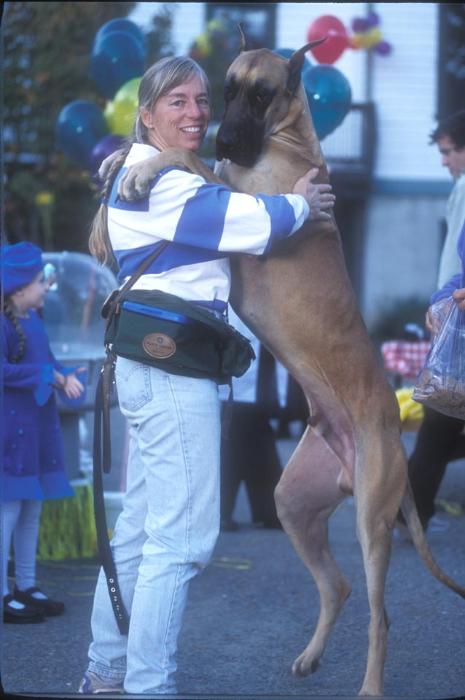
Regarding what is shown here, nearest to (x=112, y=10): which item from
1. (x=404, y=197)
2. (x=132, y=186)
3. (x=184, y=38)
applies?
(x=184, y=38)

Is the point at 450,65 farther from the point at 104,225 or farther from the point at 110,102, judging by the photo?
the point at 104,225

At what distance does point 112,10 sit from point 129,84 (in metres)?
8.41

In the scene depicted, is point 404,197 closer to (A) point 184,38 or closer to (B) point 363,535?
(A) point 184,38

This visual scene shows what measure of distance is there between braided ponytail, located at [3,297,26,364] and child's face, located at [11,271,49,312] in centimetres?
4

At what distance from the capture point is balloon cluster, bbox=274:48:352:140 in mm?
6277

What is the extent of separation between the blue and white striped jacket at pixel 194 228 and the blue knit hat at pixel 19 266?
5.47 feet

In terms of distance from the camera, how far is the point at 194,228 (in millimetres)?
3465

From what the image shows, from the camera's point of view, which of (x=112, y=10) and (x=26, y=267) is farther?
(x=112, y=10)

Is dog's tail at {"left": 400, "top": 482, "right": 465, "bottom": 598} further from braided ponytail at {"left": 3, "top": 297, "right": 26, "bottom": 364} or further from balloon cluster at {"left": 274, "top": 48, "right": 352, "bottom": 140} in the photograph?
balloon cluster at {"left": 274, "top": 48, "right": 352, "bottom": 140}

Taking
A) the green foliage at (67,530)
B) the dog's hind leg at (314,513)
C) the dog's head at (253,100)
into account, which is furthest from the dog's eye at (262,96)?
the green foliage at (67,530)

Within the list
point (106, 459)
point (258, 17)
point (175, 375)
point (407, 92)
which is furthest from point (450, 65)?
point (175, 375)

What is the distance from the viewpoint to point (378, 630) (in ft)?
12.5

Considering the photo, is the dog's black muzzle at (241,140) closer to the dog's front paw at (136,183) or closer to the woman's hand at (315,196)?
the woman's hand at (315,196)

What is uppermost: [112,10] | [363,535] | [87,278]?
[112,10]
